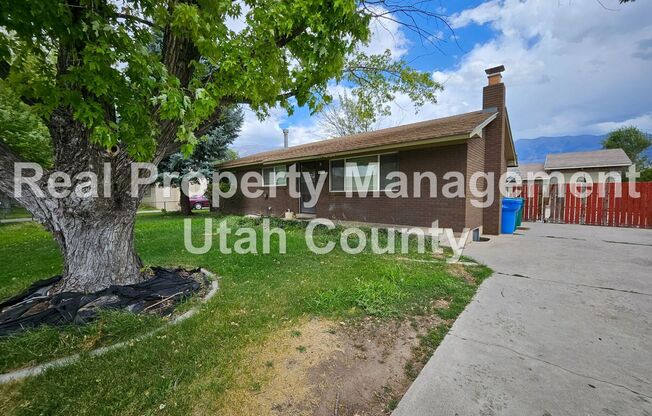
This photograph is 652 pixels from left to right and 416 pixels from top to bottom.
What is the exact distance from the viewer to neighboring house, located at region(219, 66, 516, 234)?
7629 millimetres

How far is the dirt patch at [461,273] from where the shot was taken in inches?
181

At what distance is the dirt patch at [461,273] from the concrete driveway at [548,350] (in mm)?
236

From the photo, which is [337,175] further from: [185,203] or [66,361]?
[185,203]

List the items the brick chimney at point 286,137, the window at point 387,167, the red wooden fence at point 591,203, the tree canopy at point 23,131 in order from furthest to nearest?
the brick chimney at point 286,137 < the red wooden fence at point 591,203 < the tree canopy at point 23,131 < the window at point 387,167

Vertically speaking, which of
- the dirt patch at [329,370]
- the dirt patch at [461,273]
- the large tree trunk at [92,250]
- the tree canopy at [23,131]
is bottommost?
the dirt patch at [329,370]

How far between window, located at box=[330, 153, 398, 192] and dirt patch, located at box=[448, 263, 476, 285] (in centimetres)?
401

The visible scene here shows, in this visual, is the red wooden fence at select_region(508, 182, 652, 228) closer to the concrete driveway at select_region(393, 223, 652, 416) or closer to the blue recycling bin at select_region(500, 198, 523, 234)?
the blue recycling bin at select_region(500, 198, 523, 234)

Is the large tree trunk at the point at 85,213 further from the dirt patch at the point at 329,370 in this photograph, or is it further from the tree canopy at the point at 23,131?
the tree canopy at the point at 23,131

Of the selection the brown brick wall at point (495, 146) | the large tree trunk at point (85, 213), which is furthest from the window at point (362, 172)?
the large tree trunk at point (85, 213)

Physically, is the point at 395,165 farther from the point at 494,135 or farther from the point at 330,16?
the point at 330,16

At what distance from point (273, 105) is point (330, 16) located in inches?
57.2

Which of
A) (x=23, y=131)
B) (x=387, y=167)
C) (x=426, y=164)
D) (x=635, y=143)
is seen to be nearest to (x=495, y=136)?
(x=426, y=164)

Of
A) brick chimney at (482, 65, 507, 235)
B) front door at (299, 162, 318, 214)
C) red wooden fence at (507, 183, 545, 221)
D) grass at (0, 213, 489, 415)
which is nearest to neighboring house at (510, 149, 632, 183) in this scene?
red wooden fence at (507, 183, 545, 221)

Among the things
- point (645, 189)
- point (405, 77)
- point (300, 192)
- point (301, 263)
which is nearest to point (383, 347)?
point (301, 263)
